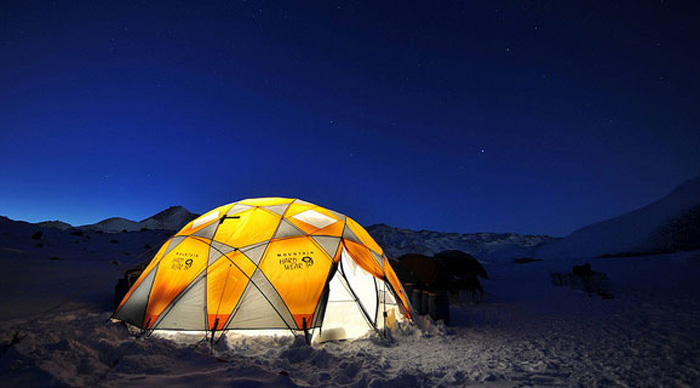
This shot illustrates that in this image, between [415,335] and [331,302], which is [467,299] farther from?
[331,302]

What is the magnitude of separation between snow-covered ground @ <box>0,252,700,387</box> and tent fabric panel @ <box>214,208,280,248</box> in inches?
86.6

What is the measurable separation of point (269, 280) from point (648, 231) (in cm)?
5120

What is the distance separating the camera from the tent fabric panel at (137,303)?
695 cm

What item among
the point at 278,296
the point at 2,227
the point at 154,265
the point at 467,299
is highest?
the point at 2,227

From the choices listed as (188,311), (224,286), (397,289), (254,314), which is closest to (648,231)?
(397,289)

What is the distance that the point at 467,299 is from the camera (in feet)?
50.5

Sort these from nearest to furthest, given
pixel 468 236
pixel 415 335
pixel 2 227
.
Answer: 1. pixel 415 335
2. pixel 2 227
3. pixel 468 236

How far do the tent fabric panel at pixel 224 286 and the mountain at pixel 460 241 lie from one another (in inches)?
2269

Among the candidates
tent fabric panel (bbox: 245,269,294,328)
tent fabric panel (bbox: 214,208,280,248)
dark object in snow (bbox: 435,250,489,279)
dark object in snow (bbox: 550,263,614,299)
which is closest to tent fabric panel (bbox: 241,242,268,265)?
tent fabric panel (bbox: 214,208,280,248)

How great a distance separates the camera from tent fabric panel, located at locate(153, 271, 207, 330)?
6.57 meters

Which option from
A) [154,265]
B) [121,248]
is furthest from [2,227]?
[154,265]

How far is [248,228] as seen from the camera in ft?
25.1

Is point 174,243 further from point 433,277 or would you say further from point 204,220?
point 433,277

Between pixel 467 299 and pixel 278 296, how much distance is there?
11.8 metres
